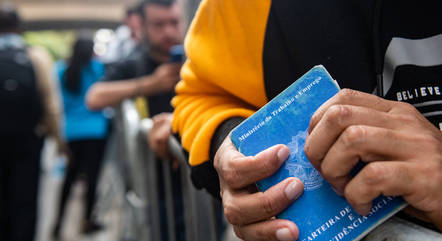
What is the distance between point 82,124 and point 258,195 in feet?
10.8

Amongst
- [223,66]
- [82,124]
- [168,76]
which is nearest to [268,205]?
[223,66]

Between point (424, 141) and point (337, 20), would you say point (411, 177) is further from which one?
point (337, 20)

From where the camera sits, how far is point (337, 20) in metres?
0.66

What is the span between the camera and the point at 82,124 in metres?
3.53

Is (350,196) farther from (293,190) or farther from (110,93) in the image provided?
(110,93)

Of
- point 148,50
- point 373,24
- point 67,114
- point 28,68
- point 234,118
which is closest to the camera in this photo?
point 373,24

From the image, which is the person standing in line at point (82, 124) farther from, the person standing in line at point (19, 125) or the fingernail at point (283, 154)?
the fingernail at point (283, 154)

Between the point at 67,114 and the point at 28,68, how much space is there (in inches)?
34.5

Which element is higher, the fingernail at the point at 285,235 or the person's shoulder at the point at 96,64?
the person's shoulder at the point at 96,64

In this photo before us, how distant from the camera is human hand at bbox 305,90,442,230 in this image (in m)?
0.42

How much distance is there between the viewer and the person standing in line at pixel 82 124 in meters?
3.51

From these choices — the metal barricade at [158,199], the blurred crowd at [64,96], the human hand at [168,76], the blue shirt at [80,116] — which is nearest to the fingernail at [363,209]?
the metal barricade at [158,199]

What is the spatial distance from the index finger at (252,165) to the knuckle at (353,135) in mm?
106

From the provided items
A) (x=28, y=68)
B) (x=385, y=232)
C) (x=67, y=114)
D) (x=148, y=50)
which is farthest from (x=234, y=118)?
(x=67, y=114)
